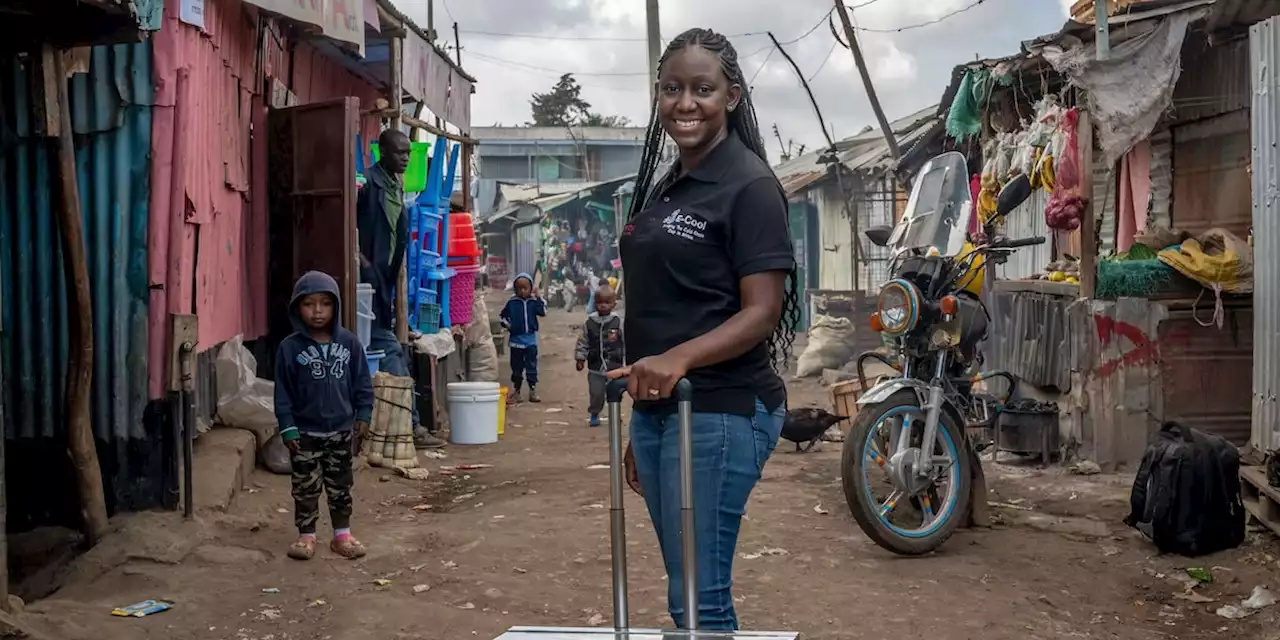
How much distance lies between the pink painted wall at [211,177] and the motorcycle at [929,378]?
140 inches

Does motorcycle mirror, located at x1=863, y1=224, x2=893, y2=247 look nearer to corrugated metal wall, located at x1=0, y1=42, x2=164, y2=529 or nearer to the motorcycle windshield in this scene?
the motorcycle windshield

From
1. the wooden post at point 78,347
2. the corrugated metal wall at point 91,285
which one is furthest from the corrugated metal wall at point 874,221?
the wooden post at point 78,347

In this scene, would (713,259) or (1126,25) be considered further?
(1126,25)

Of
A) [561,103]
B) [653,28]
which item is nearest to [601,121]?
[561,103]

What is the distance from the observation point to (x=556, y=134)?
5688 centimetres

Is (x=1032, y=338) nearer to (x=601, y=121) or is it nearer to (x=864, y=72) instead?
(x=864, y=72)

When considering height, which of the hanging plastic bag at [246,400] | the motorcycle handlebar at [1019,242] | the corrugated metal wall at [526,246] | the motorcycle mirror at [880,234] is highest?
the corrugated metal wall at [526,246]

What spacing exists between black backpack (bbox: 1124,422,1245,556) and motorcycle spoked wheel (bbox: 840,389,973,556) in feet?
3.08

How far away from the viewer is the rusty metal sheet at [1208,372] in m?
8.72

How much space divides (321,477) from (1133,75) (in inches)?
230

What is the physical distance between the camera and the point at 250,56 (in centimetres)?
870

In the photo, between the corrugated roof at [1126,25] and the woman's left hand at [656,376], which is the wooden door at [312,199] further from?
the woman's left hand at [656,376]

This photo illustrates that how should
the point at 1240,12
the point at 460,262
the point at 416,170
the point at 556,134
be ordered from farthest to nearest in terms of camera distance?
the point at 556,134, the point at 460,262, the point at 416,170, the point at 1240,12

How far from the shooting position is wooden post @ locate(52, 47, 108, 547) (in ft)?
19.1
